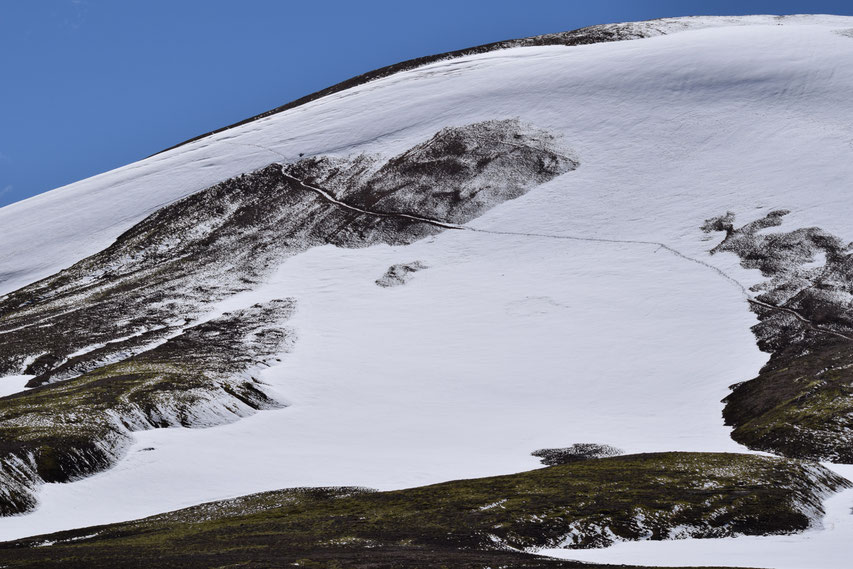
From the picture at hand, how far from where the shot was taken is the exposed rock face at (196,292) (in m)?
53.4

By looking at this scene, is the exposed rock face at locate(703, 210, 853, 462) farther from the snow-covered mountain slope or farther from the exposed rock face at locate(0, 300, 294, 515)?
the exposed rock face at locate(0, 300, 294, 515)

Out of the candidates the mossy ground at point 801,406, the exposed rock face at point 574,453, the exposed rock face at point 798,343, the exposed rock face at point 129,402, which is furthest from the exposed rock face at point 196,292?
the mossy ground at point 801,406

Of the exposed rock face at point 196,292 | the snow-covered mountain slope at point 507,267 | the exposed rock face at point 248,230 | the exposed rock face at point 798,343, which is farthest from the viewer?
the exposed rock face at point 248,230

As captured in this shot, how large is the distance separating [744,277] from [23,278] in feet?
266

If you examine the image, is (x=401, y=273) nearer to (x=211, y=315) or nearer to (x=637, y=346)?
(x=211, y=315)

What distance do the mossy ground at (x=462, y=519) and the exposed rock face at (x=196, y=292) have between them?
12951 millimetres

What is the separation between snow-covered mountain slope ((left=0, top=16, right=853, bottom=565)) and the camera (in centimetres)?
5316

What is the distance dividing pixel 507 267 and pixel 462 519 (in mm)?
54318

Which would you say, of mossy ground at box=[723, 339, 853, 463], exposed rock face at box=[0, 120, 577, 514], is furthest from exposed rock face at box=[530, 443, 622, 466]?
exposed rock face at box=[0, 120, 577, 514]

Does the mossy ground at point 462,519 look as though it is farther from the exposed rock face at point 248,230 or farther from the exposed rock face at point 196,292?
the exposed rock face at point 248,230

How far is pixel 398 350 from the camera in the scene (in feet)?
240

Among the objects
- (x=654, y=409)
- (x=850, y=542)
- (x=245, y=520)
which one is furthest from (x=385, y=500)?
(x=654, y=409)

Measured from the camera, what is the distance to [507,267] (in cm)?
8788

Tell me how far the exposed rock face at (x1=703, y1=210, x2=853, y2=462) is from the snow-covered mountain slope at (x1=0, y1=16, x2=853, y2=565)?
84 centimetres
